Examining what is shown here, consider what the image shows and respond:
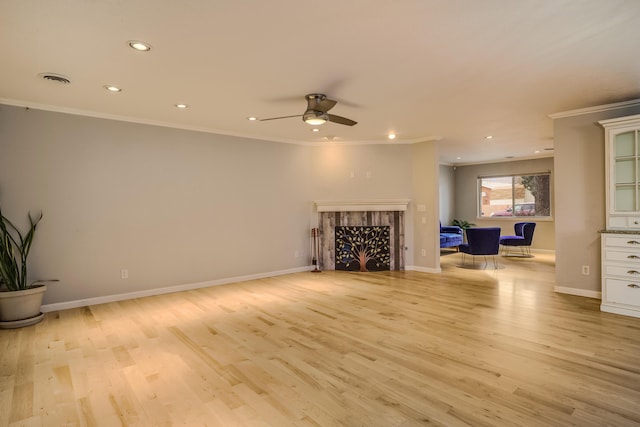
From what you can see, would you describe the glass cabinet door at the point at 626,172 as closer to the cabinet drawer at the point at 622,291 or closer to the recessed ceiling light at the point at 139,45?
the cabinet drawer at the point at 622,291

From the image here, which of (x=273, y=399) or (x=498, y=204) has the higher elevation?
(x=498, y=204)

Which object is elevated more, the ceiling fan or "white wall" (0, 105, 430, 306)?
the ceiling fan

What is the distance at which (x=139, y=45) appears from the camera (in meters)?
2.55

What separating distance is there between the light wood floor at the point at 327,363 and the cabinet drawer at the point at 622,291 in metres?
0.22

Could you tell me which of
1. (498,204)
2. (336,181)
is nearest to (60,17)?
(336,181)

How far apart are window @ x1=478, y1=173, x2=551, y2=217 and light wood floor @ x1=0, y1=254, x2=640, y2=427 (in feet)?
17.6

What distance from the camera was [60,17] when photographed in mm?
2178

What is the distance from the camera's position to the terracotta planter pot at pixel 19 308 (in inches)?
136

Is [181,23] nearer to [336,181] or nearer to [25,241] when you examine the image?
[25,241]

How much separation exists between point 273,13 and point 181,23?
66 centimetres

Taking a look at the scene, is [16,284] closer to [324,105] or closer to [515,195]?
[324,105]

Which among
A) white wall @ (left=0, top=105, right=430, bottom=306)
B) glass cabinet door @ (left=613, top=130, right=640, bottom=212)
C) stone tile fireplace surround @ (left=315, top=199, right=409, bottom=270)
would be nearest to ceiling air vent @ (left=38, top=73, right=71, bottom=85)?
→ white wall @ (left=0, top=105, right=430, bottom=306)

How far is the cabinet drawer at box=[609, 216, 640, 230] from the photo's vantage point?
150 inches

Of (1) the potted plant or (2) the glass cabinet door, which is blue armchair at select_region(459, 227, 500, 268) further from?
(1) the potted plant
